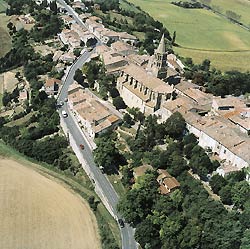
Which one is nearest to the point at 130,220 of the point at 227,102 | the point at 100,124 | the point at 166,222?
the point at 166,222

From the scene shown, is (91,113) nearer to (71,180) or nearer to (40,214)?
(71,180)

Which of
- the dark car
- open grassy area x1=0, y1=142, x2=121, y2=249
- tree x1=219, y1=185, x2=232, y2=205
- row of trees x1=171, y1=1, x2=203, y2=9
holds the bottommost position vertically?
open grassy area x1=0, y1=142, x2=121, y2=249

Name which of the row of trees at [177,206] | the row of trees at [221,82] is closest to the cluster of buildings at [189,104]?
the row of trees at [177,206]

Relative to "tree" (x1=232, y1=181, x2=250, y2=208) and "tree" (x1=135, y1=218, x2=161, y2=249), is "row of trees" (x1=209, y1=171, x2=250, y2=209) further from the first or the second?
"tree" (x1=135, y1=218, x2=161, y2=249)

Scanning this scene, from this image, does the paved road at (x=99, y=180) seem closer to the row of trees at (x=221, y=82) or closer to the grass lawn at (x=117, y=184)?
the grass lawn at (x=117, y=184)

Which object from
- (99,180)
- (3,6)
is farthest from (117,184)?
(3,6)

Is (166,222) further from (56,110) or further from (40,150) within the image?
(56,110)

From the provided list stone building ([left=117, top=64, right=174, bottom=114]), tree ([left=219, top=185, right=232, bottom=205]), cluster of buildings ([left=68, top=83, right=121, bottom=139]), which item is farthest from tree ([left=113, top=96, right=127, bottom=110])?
tree ([left=219, top=185, right=232, bottom=205])
